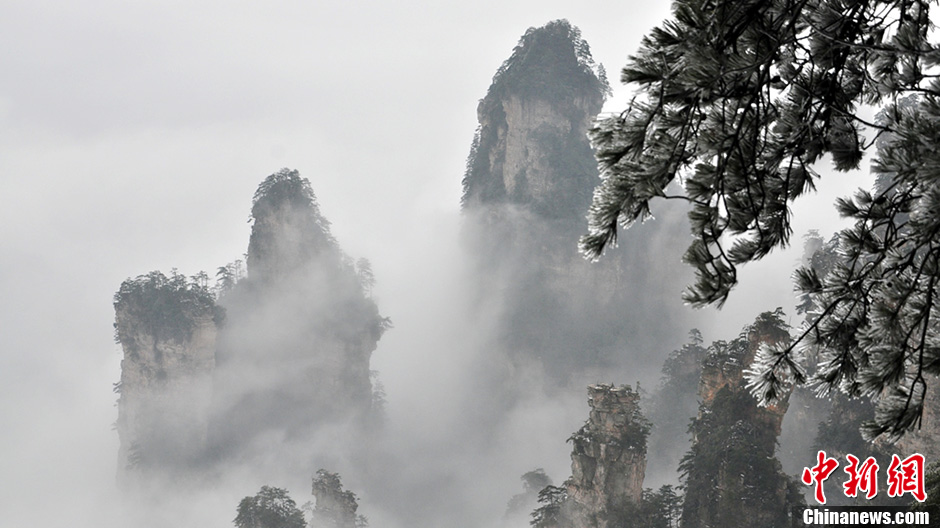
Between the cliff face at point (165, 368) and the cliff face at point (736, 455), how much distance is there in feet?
115

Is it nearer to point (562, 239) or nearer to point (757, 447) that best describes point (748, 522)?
point (757, 447)

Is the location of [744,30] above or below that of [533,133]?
below

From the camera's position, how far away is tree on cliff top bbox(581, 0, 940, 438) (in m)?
3.04

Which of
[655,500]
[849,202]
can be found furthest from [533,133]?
[849,202]

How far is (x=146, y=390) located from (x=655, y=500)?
37578 mm

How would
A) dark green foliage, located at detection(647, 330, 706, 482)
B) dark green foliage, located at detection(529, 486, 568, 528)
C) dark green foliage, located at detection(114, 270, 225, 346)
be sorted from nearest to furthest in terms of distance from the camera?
dark green foliage, located at detection(529, 486, 568, 528), dark green foliage, located at detection(647, 330, 706, 482), dark green foliage, located at detection(114, 270, 225, 346)

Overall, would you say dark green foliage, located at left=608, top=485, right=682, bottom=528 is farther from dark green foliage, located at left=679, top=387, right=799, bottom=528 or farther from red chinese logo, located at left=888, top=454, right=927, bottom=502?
red chinese logo, located at left=888, top=454, right=927, bottom=502

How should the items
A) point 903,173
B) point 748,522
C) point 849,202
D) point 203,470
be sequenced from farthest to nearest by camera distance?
point 203,470 → point 748,522 → point 849,202 → point 903,173

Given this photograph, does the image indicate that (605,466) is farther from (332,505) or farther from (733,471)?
(332,505)

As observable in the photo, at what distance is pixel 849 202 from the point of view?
388 cm

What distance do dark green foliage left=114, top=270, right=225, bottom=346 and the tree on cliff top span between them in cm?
4632

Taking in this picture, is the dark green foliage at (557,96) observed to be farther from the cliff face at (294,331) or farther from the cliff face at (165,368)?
the cliff face at (165,368)

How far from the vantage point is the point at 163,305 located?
45281mm

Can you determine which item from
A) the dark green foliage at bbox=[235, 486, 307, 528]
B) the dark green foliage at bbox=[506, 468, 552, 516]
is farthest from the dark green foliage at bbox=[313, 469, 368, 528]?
the dark green foliage at bbox=[506, 468, 552, 516]
